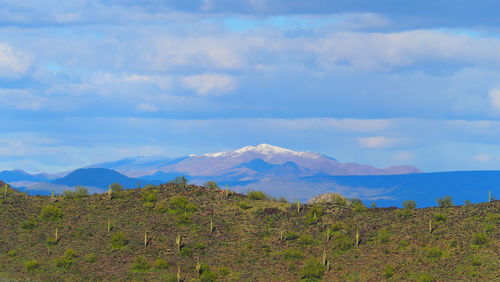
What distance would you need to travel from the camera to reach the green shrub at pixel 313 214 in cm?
9700

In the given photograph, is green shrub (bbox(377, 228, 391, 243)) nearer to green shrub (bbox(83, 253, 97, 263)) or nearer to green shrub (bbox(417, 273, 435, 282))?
green shrub (bbox(417, 273, 435, 282))

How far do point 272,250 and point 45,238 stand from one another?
28677 mm

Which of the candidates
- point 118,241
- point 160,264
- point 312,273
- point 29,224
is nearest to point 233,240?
point 160,264

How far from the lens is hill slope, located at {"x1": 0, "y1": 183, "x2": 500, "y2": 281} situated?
81.8m

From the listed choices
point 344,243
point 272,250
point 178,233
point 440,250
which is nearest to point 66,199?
point 178,233

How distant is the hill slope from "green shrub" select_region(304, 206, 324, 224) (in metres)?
0.15

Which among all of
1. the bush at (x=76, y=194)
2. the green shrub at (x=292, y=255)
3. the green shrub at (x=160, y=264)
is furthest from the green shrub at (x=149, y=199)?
the green shrub at (x=292, y=255)

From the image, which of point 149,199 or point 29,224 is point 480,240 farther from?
point 29,224

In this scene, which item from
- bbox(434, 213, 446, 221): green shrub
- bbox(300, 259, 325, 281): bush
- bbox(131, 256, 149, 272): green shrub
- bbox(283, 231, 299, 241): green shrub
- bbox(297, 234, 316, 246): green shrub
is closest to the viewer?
bbox(300, 259, 325, 281): bush

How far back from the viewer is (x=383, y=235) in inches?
3538

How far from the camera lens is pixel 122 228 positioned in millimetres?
96000

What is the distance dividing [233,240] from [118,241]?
14.2 meters

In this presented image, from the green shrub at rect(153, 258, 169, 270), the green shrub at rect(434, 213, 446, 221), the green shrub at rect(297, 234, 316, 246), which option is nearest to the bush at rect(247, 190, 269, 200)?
the green shrub at rect(297, 234, 316, 246)

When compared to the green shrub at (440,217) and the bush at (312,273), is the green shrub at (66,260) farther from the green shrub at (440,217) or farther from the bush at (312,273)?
the green shrub at (440,217)
